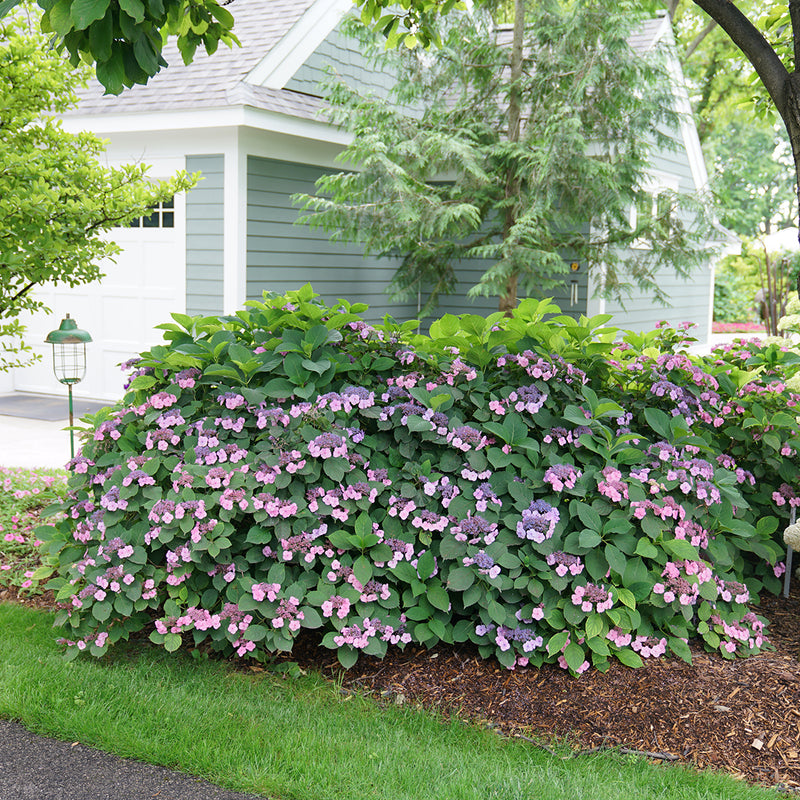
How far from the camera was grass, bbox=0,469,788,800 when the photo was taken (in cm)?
248

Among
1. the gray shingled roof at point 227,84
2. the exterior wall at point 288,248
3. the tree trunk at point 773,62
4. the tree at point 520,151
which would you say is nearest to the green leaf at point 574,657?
the tree trunk at point 773,62

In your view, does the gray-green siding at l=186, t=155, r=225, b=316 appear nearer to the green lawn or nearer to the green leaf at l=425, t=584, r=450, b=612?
the green lawn

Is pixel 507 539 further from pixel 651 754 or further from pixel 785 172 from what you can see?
pixel 785 172

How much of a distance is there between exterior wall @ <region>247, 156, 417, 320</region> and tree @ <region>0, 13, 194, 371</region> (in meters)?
3.41

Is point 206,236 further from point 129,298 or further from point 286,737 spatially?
point 286,737

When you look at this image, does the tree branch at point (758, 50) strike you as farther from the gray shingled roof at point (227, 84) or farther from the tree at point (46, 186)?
the gray shingled roof at point (227, 84)

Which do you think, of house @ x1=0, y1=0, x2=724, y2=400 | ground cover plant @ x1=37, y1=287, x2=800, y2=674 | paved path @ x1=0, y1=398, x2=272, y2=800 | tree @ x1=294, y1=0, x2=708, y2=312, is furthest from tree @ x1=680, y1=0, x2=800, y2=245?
house @ x1=0, y1=0, x2=724, y2=400

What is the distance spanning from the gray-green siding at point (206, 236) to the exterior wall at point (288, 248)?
0.97 feet

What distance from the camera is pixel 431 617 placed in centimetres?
314

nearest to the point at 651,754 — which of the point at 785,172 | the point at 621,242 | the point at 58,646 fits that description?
the point at 58,646

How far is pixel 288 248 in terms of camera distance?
29.2 feet

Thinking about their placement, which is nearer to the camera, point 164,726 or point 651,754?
point 651,754

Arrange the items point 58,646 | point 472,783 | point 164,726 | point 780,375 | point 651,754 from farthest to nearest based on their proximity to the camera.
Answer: point 780,375 → point 58,646 → point 164,726 → point 651,754 → point 472,783

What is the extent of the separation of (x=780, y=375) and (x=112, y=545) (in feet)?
10.0
